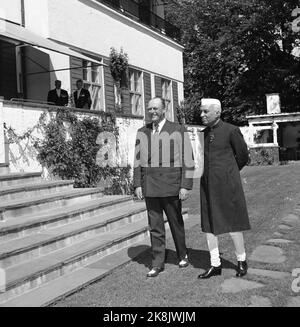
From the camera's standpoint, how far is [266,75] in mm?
33344

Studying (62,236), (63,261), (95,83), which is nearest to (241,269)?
(63,261)

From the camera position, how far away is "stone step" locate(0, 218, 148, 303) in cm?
502

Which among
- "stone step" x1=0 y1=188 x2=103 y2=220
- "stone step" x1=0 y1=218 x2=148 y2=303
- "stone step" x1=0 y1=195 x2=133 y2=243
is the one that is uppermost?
"stone step" x1=0 y1=188 x2=103 y2=220

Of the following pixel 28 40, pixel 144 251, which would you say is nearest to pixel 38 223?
pixel 144 251

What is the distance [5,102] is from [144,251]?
3491 mm

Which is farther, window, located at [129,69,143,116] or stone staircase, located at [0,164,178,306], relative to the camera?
window, located at [129,69,143,116]

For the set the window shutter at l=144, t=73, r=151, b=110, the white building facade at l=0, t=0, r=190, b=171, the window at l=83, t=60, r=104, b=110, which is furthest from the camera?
the window shutter at l=144, t=73, r=151, b=110

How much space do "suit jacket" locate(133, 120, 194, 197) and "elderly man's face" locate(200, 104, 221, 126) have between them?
0.45 m

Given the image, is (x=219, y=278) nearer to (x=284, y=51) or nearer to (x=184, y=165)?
(x=184, y=165)

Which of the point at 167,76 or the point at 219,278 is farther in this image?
the point at 167,76

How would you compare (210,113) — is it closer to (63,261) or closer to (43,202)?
(63,261)

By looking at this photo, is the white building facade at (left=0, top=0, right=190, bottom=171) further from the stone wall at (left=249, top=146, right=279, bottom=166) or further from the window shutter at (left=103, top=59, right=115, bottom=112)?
the stone wall at (left=249, top=146, right=279, bottom=166)

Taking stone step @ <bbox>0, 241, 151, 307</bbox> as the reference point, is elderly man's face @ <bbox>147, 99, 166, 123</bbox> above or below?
above

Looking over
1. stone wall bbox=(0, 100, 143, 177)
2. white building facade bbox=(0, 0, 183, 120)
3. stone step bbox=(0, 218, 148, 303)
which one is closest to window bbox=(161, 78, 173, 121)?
white building facade bbox=(0, 0, 183, 120)
